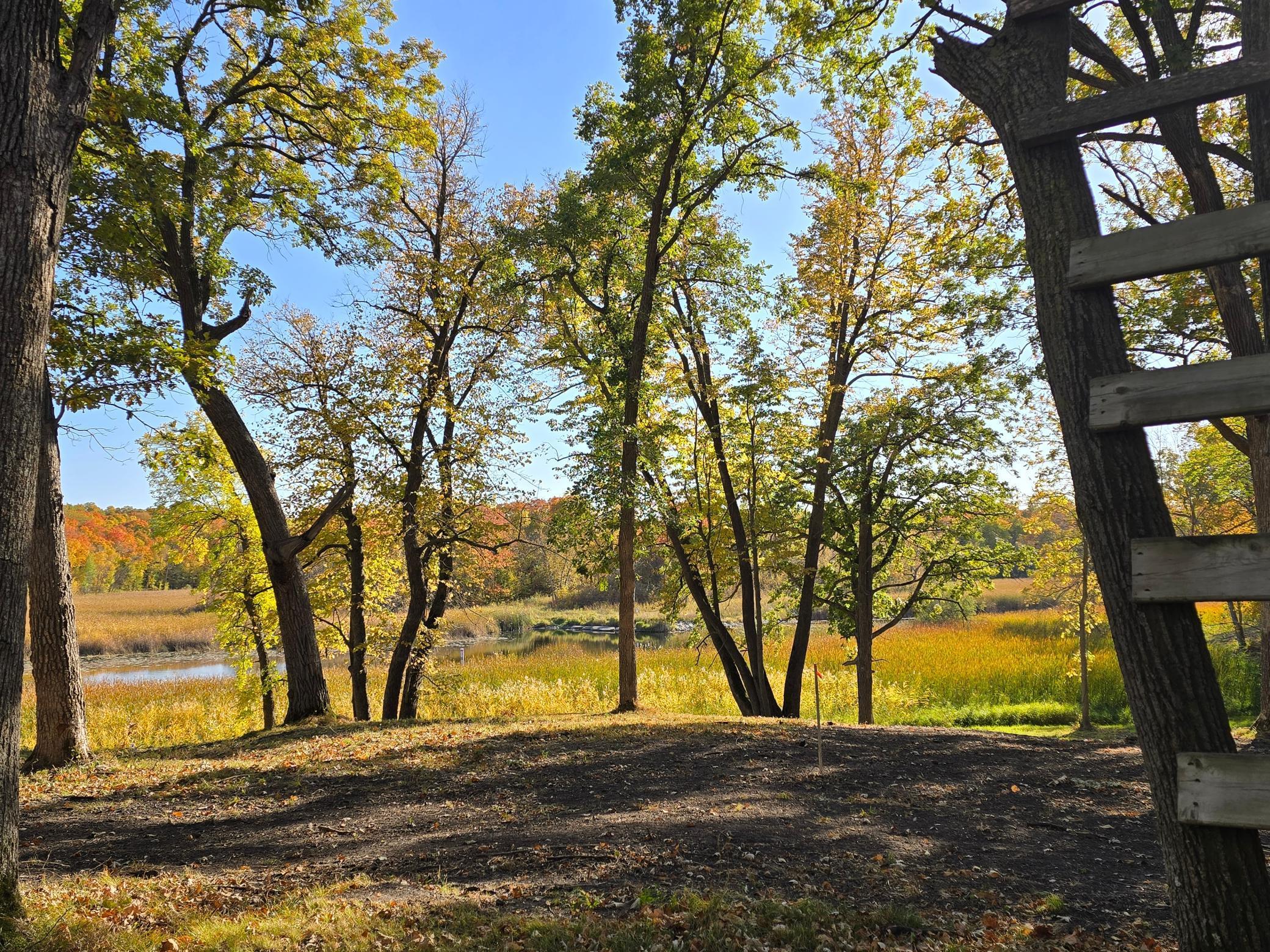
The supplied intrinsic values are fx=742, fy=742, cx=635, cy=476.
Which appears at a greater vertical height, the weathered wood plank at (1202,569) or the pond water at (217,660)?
the weathered wood plank at (1202,569)

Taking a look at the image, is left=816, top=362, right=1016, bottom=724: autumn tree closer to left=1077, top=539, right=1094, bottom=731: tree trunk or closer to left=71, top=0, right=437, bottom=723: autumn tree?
left=1077, top=539, right=1094, bottom=731: tree trunk

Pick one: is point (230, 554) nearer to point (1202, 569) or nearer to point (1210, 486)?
point (1202, 569)

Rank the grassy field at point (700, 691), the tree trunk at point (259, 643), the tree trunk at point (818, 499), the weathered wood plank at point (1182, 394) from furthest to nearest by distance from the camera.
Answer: the grassy field at point (700, 691) < the tree trunk at point (259, 643) < the tree trunk at point (818, 499) < the weathered wood plank at point (1182, 394)

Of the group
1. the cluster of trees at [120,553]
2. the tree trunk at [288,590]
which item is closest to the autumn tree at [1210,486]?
the tree trunk at [288,590]

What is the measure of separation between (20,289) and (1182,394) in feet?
17.4

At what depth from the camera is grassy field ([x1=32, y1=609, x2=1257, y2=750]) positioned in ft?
54.8

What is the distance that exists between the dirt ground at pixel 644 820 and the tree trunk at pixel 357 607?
6.03 metres

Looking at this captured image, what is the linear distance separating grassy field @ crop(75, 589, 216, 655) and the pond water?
104 cm

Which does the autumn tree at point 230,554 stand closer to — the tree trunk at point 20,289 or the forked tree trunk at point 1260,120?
the tree trunk at point 20,289

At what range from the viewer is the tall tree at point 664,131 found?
11.4 metres

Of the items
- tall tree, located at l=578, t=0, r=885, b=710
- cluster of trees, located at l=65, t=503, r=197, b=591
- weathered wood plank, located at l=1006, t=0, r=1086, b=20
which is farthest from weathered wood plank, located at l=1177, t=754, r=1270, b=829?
cluster of trees, located at l=65, t=503, r=197, b=591

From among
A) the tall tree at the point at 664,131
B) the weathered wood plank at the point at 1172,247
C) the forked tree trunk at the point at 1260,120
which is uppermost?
the tall tree at the point at 664,131

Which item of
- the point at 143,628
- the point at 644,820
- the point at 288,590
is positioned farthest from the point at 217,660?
the point at 644,820

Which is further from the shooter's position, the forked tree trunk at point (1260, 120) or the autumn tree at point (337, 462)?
the autumn tree at point (337, 462)
